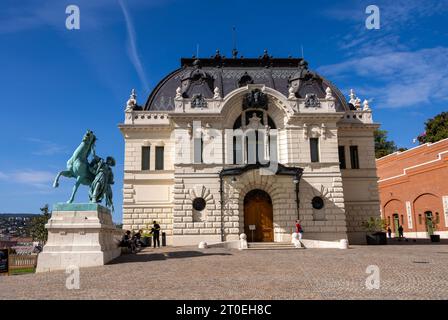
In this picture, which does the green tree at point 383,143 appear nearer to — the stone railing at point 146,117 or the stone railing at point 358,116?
the stone railing at point 358,116

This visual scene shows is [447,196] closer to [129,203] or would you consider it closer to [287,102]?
[287,102]

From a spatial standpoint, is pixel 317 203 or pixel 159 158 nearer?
pixel 317 203

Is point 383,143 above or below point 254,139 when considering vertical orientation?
above

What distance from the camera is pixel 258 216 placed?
28938 millimetres

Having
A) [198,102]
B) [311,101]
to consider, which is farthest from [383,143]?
[198,102]

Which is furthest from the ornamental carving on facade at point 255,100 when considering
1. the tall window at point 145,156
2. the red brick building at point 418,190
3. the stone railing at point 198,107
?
the red brick building at point 418,190

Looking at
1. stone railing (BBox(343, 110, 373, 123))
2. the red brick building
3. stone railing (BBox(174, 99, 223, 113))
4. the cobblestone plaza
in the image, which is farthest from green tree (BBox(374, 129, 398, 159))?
the cobblestone plaza

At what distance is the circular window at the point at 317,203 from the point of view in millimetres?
28688

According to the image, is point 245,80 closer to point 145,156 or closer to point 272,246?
point 145,156

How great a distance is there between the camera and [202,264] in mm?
15539

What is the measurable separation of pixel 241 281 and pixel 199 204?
670 inches

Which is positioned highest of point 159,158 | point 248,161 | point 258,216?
point 159,158

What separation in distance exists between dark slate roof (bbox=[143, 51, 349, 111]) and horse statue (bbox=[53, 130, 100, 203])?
586 inches

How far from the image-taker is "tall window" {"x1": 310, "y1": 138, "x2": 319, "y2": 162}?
29.7 m
